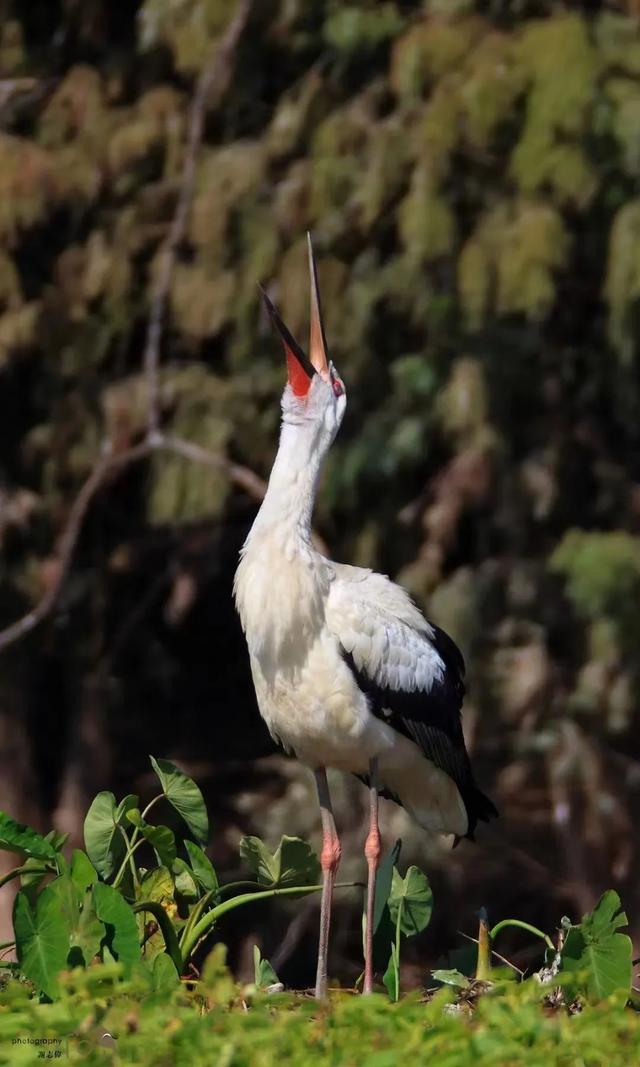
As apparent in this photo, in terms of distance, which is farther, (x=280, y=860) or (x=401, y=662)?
(x=401, y=662)

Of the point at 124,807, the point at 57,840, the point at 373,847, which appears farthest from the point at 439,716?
the point at 57,840

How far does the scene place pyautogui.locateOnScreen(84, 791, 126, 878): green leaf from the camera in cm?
462

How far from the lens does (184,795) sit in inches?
190

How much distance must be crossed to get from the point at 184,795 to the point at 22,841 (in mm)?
612

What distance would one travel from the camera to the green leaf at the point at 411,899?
202 inches

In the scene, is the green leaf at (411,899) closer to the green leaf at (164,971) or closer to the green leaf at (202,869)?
the green leaf at (202,869)

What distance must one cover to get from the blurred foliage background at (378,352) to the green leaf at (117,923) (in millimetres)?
4436

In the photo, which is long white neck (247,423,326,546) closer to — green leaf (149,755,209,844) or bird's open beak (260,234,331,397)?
bird's open beak (260,234,331,397)

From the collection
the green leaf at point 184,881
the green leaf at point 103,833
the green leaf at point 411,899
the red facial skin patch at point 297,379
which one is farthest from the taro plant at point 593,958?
the red facial skin patch at point 297,379

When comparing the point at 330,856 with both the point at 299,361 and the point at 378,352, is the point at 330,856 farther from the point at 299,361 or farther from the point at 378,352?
the point at 378,352

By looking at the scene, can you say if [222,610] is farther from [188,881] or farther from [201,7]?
[188,881]

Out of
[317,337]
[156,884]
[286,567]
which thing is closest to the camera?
[156,884]

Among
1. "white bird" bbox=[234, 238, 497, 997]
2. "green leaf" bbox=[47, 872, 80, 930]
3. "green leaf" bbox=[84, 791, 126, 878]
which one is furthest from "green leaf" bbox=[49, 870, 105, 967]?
"white bird" bbox=[234, 238, 497, 997]

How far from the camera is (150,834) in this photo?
455cm
